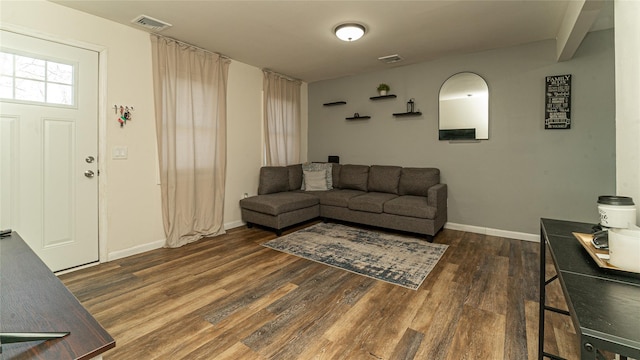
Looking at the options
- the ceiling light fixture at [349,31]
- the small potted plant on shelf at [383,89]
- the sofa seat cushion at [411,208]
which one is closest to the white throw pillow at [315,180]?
the sofa seat cushion at [411,208]

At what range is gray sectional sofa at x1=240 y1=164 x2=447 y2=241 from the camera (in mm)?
3727

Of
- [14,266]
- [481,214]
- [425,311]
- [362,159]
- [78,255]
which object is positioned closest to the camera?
[14,266]

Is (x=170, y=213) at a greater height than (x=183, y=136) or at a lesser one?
lesser

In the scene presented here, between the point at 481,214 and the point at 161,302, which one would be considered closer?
the point at 161,302

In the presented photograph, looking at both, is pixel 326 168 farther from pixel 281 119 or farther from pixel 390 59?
pixel 390 59

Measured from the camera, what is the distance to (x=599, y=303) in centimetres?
→ 75

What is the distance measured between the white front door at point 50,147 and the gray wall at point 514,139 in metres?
3.88

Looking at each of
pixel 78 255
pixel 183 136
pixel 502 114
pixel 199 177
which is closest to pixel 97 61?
pixel 183 136

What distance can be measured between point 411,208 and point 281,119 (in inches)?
109

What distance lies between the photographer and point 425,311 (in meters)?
2.05

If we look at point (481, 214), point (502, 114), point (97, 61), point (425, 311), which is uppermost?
point (97, 61)

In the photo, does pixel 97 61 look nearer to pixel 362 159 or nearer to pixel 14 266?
pixel 14 266

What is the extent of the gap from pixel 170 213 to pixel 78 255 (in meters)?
0.93

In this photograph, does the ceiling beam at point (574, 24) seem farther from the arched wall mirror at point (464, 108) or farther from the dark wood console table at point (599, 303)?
the dark wood console table at point (599, 303)
